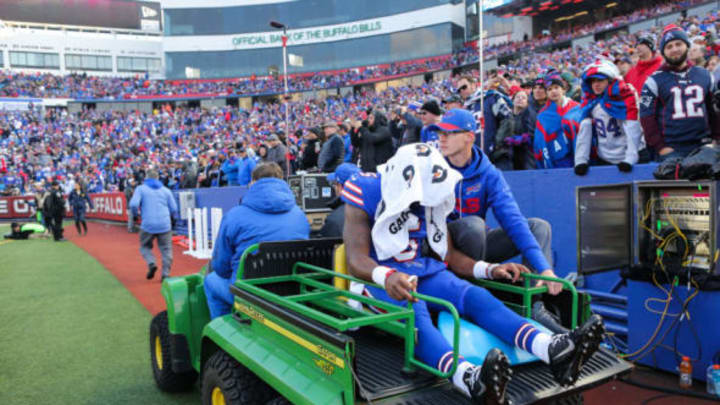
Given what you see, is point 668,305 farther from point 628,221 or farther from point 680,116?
point 680,116

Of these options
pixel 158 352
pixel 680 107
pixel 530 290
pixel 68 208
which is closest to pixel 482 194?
pixel 530 290

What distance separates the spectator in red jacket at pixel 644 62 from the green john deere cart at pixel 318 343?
4607 mm

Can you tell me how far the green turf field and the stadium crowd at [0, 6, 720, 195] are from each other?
4.36 m

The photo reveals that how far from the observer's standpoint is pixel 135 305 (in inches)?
287

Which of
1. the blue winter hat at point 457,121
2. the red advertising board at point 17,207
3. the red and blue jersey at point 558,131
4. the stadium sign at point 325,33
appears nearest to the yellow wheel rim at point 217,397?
the blue winter hat at point 457,121

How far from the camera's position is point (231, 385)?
9.09 feet

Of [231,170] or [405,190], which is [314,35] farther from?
[405,190]

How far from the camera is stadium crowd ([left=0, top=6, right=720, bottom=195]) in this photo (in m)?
7.24

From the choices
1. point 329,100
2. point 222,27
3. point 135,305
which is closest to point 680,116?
point 135,305

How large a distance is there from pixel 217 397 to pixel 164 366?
1304mm

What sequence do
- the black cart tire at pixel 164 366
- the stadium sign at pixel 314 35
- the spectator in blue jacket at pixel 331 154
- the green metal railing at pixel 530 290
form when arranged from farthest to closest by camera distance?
the stadium sign at pixel 314 35 → the spectator in blue jacket at pixel 331 154 → the black cart tire at pixel 164 366 → the green metal railing at pixel 530 290

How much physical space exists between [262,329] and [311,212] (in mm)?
5284

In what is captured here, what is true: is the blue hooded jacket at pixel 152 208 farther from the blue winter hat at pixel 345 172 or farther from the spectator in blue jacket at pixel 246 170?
the blue winter hat at pixel 345 172

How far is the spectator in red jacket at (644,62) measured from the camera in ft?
20.6
